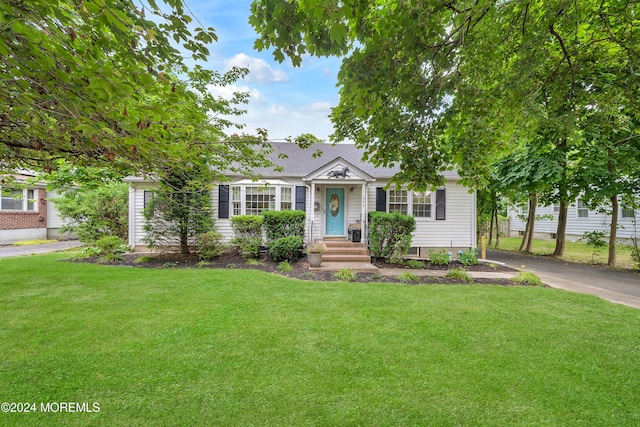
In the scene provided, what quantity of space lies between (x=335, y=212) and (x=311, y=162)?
2.59 metres

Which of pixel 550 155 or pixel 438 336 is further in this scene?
pixel 550 155

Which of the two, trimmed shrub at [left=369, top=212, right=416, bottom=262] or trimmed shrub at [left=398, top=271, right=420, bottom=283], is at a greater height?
trimmed shrub at [left=369, top=212, right=416, bottom=262]

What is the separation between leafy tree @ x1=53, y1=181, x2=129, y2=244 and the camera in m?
10.5

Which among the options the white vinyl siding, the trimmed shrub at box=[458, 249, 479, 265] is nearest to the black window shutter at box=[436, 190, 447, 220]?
the white vinyl siding

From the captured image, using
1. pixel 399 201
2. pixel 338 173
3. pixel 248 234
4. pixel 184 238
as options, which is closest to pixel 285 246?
pixel 248 234

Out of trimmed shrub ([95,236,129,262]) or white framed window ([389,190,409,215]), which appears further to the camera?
white framed window ([389,190,409,215])

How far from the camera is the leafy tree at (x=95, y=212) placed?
10492 mm

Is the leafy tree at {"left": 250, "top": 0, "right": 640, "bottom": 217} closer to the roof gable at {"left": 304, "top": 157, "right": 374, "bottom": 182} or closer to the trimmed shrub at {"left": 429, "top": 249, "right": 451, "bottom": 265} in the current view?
the roof gable at {"left": 304, "top": 157, "right": 374, "bottom": 182}

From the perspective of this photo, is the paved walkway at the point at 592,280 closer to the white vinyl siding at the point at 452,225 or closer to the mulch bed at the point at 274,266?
the mulch bed at the point at 274,266

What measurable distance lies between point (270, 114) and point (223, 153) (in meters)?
13.0

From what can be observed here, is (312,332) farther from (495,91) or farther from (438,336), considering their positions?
(495,91)

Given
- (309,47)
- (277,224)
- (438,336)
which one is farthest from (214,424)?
(277,224)

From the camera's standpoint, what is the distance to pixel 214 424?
7.22 feet

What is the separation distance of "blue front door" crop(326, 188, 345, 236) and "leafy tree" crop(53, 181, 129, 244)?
27.3 ft
